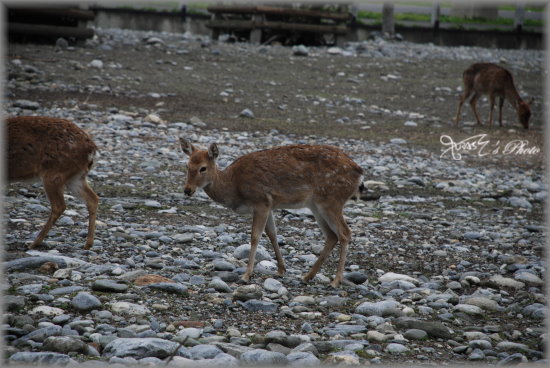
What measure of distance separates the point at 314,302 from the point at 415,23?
28287 mm

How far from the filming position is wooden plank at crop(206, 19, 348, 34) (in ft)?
88.5

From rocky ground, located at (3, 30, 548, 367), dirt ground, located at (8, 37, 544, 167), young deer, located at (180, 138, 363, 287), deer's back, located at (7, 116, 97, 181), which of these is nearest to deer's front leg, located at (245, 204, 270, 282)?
young deer, located at (180, 138, 363, 287)

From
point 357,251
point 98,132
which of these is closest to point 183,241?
point 357,251

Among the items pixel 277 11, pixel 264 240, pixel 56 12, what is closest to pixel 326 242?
pixel 264 240

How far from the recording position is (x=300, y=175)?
802 cm

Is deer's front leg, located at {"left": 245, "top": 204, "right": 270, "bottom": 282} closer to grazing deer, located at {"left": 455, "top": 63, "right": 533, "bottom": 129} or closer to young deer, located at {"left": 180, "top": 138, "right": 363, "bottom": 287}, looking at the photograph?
young deer, located at {"left": 180, "top": 138, "right": 363, "bottom": 287}

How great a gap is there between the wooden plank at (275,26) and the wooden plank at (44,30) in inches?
254

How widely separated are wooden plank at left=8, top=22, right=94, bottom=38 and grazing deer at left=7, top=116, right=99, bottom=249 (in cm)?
1425

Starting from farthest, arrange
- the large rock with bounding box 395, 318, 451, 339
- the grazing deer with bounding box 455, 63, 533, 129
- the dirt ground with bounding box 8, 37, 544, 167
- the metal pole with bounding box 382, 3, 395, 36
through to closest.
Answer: the metal pole with bounding box 382, 3, 395, 36 → the grazing deer with bounding box 455, 63, 533, 129 → the dirt ground with bounding box 8, 37, 544, 167 → the large rock with bounding box 395, 318, 451, 339

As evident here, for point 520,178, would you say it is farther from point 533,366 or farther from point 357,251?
point 533,366

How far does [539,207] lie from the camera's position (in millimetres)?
11953

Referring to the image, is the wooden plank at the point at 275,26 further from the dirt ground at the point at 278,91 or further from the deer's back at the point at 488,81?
the deer's back at the point at 488,81

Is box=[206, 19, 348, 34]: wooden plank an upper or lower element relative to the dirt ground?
upper

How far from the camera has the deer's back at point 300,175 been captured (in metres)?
7.98
